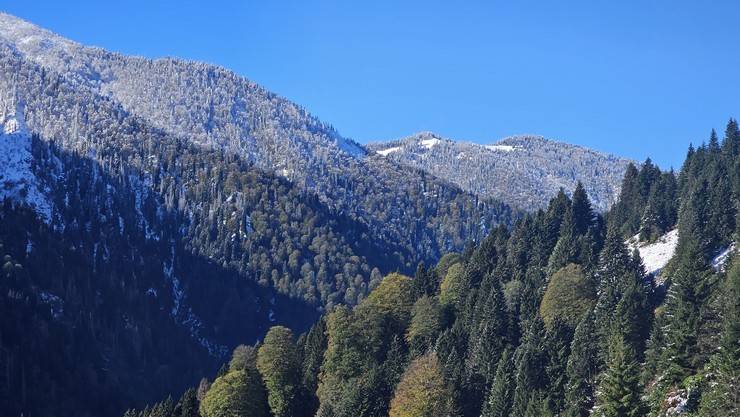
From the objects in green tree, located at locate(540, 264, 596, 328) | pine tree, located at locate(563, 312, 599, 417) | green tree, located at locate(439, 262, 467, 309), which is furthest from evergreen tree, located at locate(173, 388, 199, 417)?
pine tree, located at locate(563, 312, 599, 417)

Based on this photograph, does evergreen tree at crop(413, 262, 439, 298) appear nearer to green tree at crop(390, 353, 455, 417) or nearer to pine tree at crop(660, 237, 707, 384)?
green tree at crop(390, 353, 455, 417)

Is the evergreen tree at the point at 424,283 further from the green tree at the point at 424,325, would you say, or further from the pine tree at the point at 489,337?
the pine tree at the point at 489,337

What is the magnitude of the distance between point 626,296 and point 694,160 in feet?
273

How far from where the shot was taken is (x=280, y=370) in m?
123

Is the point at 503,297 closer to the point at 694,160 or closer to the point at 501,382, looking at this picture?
the point at 501,382

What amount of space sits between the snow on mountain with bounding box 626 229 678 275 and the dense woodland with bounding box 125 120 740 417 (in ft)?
8.91

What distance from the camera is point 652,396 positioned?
266ft

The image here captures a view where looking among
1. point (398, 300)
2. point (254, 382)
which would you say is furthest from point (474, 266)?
point (254, 382)

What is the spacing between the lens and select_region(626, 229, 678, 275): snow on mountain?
128750 mm

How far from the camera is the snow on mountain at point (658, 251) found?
422 ft

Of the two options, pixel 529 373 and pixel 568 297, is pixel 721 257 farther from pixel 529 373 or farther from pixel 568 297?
pixel 529 373

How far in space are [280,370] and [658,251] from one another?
61.3 m

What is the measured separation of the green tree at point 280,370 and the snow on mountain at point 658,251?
5279 centimetres

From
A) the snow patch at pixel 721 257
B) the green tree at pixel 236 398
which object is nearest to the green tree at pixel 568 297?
the snow patch at pixel 721 257
